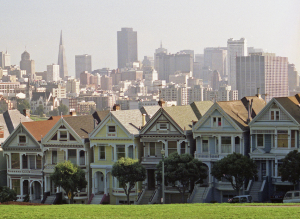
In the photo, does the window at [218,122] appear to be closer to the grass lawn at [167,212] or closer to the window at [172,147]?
the window at [172,147]

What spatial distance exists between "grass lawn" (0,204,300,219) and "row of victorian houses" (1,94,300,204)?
11546 mm

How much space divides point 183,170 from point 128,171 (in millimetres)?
4175

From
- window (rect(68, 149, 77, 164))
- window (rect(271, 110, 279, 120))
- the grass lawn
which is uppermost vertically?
window (rect(271, 110, 279, 120))

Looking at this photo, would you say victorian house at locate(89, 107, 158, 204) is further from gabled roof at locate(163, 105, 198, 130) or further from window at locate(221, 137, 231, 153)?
window at locate(221, 137, 231, 153)

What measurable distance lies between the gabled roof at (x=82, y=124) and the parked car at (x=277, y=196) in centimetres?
1479

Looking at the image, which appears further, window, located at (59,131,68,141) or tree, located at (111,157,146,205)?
window, located at (59,131,68,141)

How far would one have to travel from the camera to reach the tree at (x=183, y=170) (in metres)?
46.8

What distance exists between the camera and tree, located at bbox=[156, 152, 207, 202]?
46.8 metres

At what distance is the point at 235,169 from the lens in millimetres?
45438

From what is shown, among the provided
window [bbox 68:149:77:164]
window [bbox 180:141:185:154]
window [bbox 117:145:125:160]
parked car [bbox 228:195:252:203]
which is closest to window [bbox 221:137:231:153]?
window [bbox 180:141:185:154]

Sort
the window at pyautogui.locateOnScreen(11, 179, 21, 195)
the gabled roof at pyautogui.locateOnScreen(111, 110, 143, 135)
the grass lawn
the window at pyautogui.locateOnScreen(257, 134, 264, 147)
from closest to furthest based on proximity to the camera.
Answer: the grass lawn < the window at pyautogui.locateOnScreen(257, 134, 264, 147) < the gabled roof at pyautogui.locateOnScreen(111, 110, 143, 135) < the window at pyautogui.locateOnScreen(11, 179, 21, 195)

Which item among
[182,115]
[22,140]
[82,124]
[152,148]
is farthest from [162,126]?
[22,140]

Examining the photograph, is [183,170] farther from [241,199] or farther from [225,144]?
[241,199]

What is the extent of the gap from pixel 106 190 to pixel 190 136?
24.2 feet
